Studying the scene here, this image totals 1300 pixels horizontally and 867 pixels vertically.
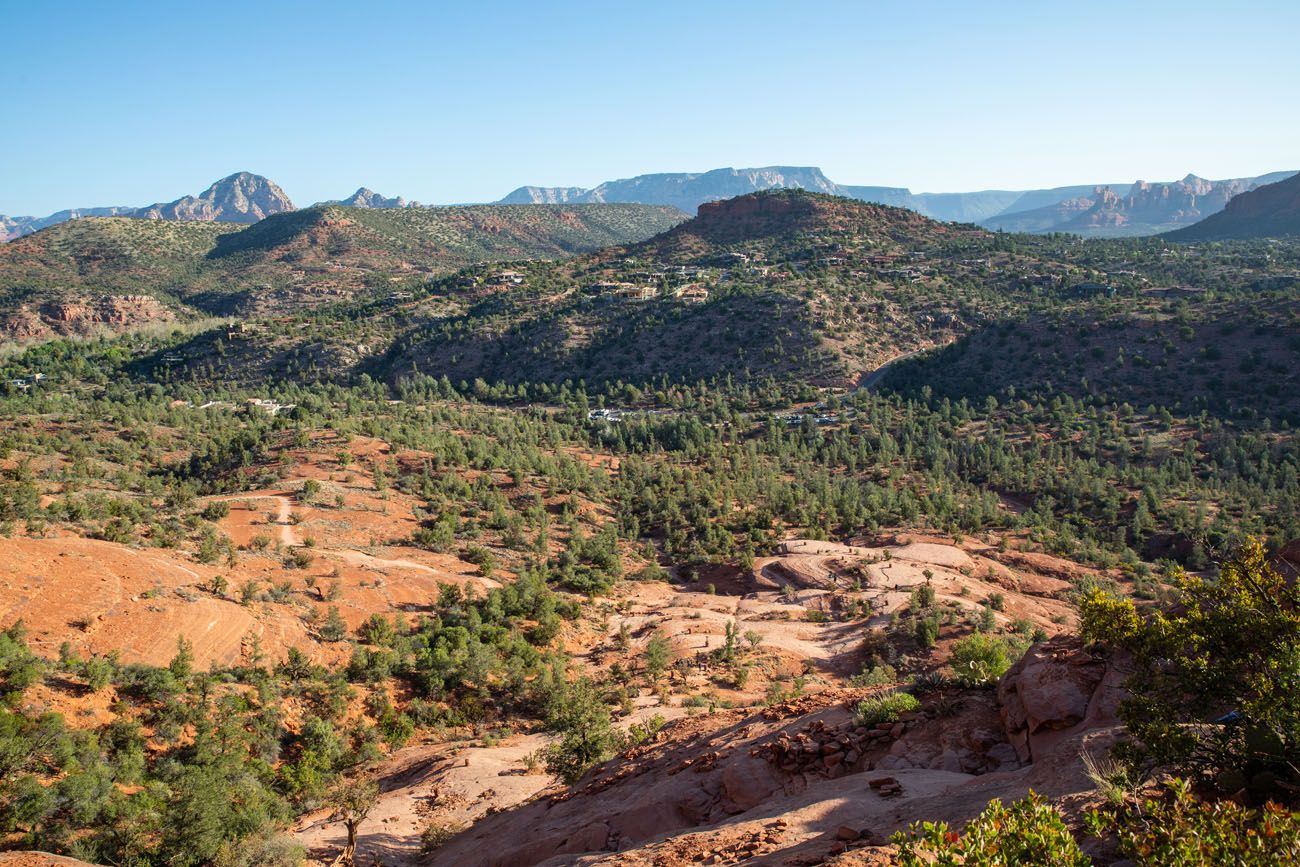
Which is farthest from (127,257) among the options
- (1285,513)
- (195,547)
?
(1285,513)

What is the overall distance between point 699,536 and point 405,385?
45919mm

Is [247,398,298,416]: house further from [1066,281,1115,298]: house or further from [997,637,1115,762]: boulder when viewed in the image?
[1066,281,1115,298]: house

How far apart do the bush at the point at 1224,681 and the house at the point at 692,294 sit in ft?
266

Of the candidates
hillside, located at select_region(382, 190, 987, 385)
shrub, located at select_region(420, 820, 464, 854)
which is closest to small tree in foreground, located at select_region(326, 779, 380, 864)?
shrub, located at select_region(420, 820, 464, 854)

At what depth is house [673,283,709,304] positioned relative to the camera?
290 feet

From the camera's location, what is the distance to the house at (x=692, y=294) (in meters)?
88.5

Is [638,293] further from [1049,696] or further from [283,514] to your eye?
[1049,696]

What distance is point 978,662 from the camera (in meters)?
13.7

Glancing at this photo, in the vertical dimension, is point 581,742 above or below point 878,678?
above

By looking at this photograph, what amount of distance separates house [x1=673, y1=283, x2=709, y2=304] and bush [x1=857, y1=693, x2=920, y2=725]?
3056 inches

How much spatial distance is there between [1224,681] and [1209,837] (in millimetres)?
3809

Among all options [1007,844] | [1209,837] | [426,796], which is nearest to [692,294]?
[426,796]

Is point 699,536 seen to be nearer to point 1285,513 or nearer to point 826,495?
point 826,495

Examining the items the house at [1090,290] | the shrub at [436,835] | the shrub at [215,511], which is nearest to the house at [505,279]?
the house at [1090,290]
